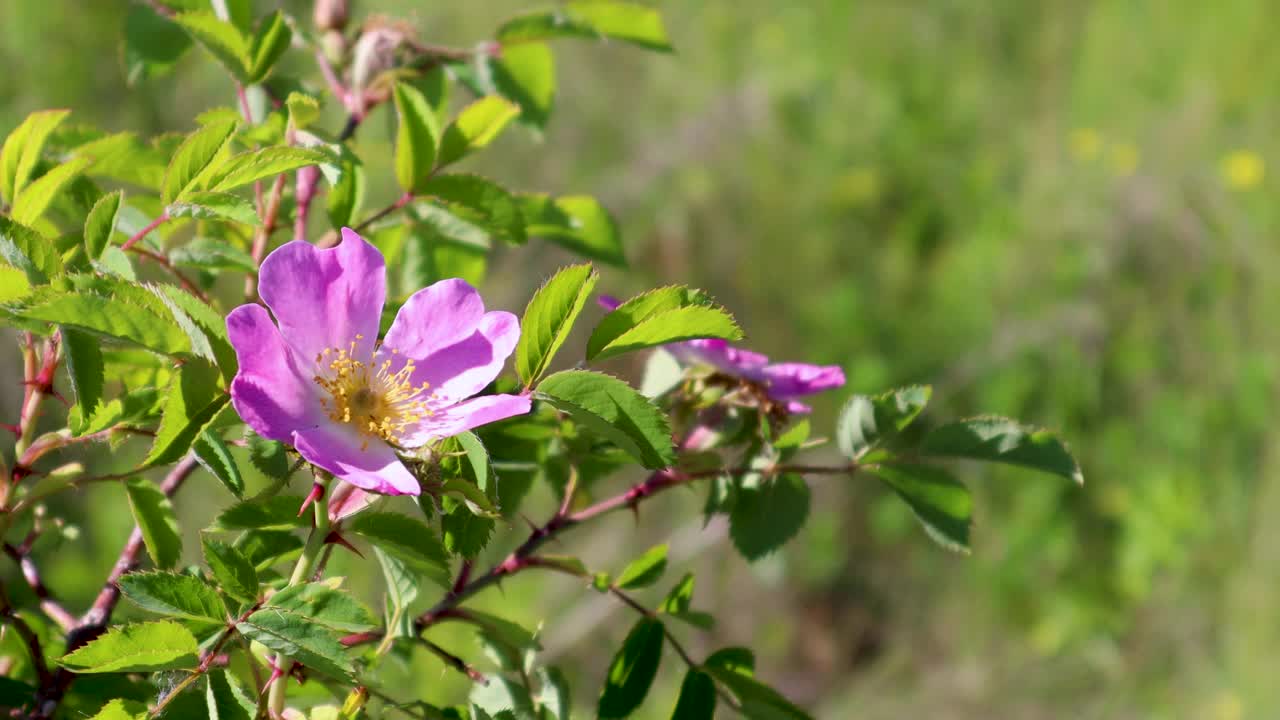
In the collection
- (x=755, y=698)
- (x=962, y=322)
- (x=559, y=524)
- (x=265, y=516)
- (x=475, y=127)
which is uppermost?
(x=475, y=127)

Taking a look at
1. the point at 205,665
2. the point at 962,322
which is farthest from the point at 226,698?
the point at 962,322

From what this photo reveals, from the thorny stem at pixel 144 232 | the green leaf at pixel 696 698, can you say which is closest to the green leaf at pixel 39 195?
the thorny stem at pixel 144 232

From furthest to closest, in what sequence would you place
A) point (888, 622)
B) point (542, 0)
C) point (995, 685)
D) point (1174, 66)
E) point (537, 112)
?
point (1174, 66)
point (888, 622)
point (995, 685)
point (542, 0)
point (537, 112)

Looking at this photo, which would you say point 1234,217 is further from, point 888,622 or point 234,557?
point 234,557

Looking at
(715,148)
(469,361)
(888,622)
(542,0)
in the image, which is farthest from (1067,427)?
(469,361)

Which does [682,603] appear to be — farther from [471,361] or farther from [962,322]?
[962,322]

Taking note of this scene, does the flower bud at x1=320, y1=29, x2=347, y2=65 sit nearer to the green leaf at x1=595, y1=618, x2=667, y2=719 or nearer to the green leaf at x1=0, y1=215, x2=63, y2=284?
the green leaf at x1=0, y1=215, x2=63, y2=284
